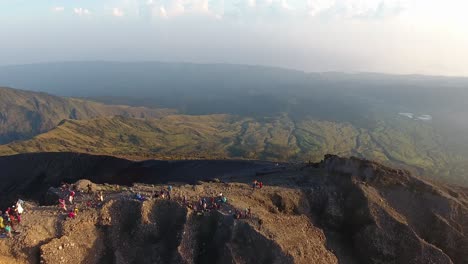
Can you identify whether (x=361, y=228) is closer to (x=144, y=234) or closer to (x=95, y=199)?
(x=144, y=234)

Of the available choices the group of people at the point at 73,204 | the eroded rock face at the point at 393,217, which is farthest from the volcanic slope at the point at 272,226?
the group of people at the point at 73,204

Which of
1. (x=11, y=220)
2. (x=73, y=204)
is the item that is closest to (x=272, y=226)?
(x=73, y=204)

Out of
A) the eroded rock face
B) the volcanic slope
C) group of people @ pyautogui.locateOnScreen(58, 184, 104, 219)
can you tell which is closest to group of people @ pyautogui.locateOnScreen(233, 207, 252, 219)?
the volcanic slope

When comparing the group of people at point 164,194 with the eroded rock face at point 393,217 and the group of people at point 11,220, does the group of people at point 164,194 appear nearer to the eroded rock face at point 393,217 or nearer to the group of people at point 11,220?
the group of people at point 11,220

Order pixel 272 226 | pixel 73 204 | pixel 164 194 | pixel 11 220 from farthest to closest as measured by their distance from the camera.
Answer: pixel 164 194 < pixel 73 204 < pixel 272 226 < pixel 11 220

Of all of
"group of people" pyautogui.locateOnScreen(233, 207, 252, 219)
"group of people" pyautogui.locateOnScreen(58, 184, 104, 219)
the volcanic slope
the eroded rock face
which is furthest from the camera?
the eroded rock face

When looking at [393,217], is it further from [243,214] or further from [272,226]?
[243,214]

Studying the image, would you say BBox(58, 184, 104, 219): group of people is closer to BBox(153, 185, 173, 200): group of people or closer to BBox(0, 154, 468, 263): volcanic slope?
BBox(0, 154, 468, 263): volcanic slope
